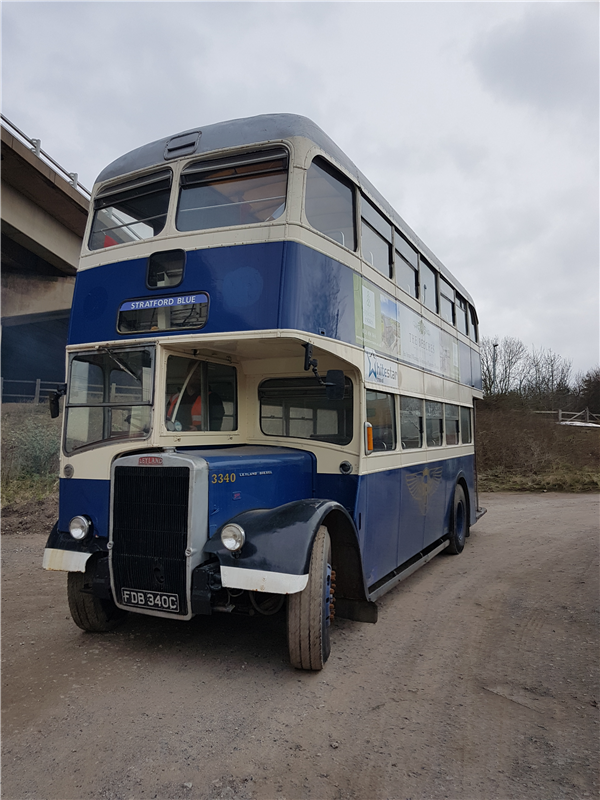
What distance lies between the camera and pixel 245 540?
13.6 feet

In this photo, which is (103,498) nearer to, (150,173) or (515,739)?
(150,173)

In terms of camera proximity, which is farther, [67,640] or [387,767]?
[67,640]

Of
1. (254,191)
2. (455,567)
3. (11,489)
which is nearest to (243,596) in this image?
(254,191)

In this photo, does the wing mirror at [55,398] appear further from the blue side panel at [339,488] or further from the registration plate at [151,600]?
the blue side panel at [339,488]

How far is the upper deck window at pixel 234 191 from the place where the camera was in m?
4.78

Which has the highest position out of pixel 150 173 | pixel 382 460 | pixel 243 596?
pixel 150 173

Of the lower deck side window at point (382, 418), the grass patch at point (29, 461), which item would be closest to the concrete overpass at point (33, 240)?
the grass patch at point (29, 461)

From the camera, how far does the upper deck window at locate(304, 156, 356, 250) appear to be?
4.86 m

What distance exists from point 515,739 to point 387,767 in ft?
2.86

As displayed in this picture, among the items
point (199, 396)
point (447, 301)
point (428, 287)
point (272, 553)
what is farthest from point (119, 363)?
point (447, 301)

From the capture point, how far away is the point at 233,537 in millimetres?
4105

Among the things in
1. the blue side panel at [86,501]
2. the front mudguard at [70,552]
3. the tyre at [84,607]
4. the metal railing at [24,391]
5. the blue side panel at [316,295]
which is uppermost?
the metal railing at [24,391]

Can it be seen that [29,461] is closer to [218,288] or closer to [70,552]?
[70,552]

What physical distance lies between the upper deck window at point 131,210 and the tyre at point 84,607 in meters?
3.11
